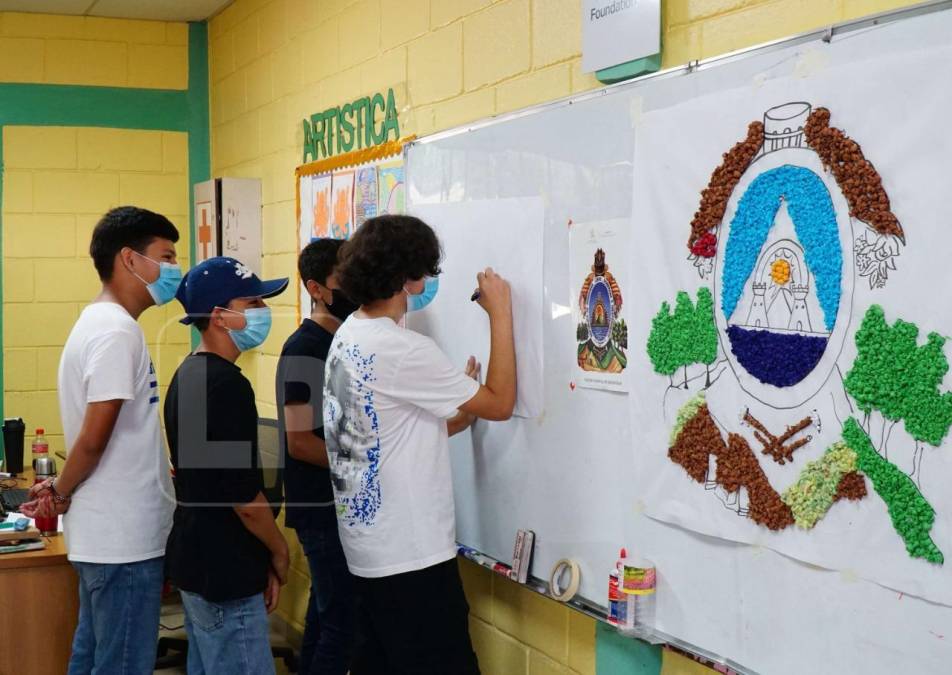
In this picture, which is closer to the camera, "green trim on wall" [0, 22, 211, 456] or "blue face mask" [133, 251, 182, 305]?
"blue face mask" [133, 251, 182, 305]

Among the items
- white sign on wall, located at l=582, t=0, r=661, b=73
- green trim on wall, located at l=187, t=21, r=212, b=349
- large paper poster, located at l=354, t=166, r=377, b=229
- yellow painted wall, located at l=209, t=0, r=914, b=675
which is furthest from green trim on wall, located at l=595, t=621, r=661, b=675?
green trim on wall, located at l=187, t=21, r=212, b=349

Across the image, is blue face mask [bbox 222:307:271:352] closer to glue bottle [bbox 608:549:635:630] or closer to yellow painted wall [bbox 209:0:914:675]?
yellow painted wall [bbox 209:0:914:675]

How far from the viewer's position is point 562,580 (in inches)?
89.7

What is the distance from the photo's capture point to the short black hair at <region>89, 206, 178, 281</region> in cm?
272

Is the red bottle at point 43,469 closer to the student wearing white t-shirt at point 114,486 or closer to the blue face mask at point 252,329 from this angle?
the student wearing white t-shirt at point 114,486

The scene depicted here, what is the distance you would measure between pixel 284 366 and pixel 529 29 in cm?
108

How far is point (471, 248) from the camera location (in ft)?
8.32

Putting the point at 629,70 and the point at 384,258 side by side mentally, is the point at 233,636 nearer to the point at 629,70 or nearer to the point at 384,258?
the point at 384,258

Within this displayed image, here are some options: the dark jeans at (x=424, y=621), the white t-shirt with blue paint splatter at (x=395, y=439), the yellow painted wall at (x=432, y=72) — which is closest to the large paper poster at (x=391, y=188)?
the yellow painted wall at (x=432, y=72)

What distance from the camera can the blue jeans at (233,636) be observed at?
238 cm

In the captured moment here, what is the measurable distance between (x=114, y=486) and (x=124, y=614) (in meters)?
0.32

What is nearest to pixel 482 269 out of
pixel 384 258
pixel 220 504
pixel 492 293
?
pixel 492 293

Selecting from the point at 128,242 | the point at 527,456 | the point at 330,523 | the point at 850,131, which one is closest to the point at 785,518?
the point at 850,131

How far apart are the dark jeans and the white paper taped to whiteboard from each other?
0.43 metres
